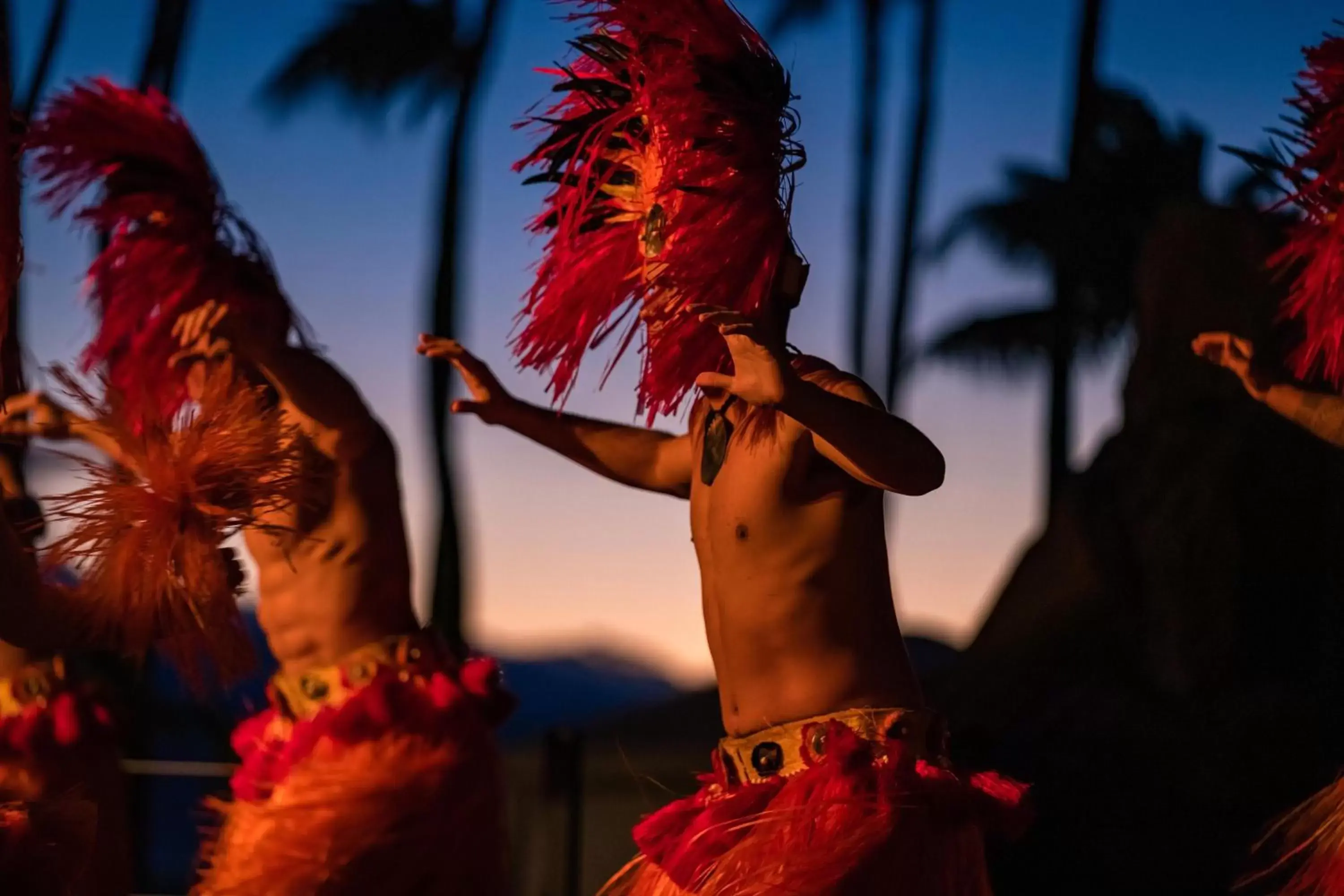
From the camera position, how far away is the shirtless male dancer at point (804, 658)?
66.4 inches

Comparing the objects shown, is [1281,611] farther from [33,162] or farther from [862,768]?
[33,162]

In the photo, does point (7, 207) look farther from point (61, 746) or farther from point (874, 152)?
point (874, 152)

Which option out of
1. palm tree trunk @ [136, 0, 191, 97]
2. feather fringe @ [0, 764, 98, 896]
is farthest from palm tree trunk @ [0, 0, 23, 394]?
palm tree trunk @ [136, 0, 191, 97]

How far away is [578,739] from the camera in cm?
361

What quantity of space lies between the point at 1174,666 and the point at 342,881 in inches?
106

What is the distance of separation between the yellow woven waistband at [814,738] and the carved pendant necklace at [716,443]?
32 cm

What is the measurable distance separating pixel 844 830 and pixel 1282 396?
915 mm

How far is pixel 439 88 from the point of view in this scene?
6215mm

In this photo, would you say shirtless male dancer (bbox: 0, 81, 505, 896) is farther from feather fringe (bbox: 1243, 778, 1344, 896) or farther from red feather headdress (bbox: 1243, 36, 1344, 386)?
red feather headdress (bbox: 1243, 36, 1344, 386)

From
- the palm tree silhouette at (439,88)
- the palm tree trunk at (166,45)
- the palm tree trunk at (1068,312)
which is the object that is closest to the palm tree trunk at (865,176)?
the palm tree trunk at (1068,312)

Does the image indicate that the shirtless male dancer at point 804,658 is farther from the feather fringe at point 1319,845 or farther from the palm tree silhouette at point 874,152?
the palm tree silhouette at point 874,152

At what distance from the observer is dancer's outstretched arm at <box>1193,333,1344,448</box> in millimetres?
2061

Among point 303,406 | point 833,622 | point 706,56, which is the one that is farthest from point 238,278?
point 833,622

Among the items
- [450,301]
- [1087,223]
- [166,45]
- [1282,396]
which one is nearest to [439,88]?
[450,301]
